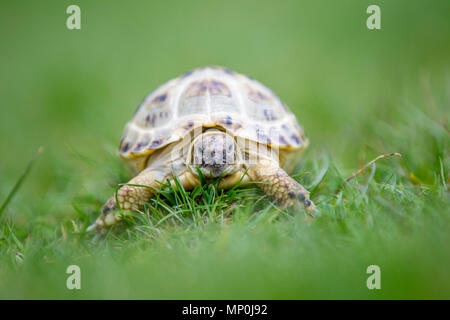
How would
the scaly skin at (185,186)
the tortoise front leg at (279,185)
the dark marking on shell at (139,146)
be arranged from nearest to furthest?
the tortoise front leg at (279,185) → the scaly skin at (185,186) → the dark marking on shell at (139,146)

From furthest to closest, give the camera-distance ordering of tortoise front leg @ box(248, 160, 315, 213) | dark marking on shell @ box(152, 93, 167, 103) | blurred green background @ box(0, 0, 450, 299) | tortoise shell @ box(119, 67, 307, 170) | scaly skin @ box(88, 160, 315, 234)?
dark marking on shell @ box(152, 93, 167, 103)
tortoise shell @ box(119, 67, 307, 170)
scaly skin @ box(88, 160, 315, 234)
tortoise front leg @ box(248, 160, 315, 213)
blurred green background @ box(0, 0, 450, 299)

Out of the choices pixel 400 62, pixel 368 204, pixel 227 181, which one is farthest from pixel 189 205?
pixel 400 62

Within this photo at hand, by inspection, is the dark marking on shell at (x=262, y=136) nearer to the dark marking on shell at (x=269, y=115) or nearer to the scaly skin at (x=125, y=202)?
the dark marking on shell at (x=269, y=115)

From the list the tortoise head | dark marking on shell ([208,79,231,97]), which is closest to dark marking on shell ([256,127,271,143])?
the tortoise head

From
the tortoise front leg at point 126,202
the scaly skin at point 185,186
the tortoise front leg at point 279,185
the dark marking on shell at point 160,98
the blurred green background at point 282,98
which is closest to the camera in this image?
the blurred green background at point 282,98

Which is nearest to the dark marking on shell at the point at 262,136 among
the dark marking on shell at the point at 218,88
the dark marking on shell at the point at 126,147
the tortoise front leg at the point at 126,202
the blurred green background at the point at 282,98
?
the dark marking on shell at the point at 218,88

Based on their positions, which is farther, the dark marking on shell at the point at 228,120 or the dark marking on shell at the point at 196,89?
the dark marking on shell at the point at 196,89

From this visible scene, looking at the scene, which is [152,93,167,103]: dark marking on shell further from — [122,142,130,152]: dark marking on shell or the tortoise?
[122,142,130,152]: dark marking on shell

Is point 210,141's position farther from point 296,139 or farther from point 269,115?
point 296,139
